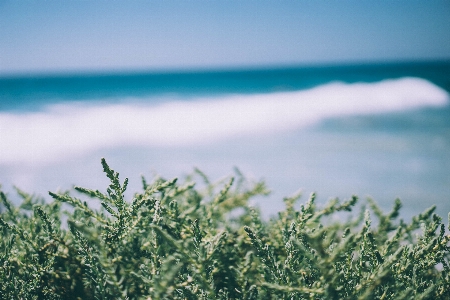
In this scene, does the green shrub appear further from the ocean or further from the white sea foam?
the white sea foam

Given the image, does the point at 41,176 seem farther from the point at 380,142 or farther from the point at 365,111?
the point at 365,111

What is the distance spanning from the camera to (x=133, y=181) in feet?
24.1

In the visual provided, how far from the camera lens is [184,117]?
84.4 feet

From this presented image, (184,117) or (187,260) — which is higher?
(184,117)

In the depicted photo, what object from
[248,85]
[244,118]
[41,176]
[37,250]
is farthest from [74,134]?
[248,85]

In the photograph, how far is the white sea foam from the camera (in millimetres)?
12555

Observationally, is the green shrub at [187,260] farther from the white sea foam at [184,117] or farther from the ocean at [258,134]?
the white sea foam at [184,117]

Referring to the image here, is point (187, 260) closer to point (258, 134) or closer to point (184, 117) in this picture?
point (258, 134)

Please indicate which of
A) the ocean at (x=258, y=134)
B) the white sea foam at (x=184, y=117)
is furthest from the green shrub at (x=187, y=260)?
the white sea foam at (x=184, y=117)

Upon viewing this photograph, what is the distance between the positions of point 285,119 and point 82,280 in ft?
68.3

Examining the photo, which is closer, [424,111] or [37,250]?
[37,250]

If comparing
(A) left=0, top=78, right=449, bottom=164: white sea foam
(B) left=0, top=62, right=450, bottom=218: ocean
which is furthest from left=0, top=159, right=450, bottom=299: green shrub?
(A) left=0, top=78, right=449, bottom=164: white sea foam

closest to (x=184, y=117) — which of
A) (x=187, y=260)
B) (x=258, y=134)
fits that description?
(x=258, y=134)

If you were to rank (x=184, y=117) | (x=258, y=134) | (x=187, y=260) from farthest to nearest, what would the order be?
(x=184, y=117)
(x=258, y=134)
(x=187, y=260)
